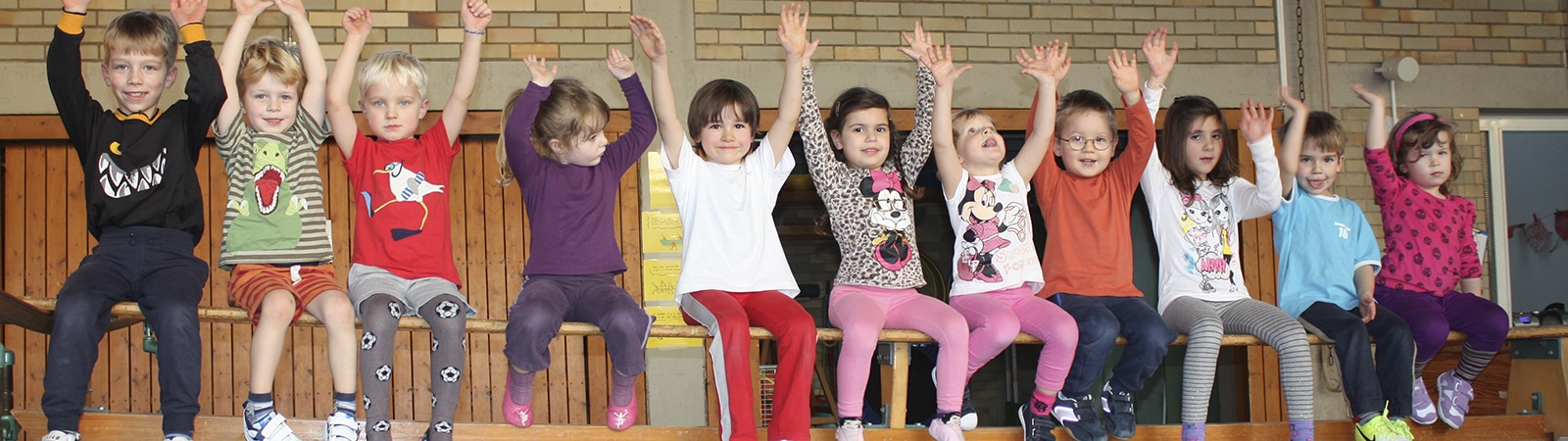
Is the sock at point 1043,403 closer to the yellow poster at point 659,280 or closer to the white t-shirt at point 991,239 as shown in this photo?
the white t-shirt at point 991,239

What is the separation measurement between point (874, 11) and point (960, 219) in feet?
8.37

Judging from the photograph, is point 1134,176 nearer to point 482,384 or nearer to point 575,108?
point 575,108

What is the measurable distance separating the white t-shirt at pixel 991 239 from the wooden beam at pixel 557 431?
0.56 m

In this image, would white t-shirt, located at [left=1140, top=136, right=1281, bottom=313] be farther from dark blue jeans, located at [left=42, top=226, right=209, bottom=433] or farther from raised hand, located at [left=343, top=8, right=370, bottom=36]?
dark blue jeans, located at [left=42, top=226, right=209, bottom=433]

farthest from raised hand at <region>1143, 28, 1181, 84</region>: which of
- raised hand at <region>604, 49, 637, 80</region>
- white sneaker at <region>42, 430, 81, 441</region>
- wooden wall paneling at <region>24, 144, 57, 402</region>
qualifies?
wooden wall paneling at <region>24, 144, 57, 402</region>

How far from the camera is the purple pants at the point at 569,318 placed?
388cm

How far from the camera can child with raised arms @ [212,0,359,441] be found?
377cm

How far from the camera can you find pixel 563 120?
13.9ft

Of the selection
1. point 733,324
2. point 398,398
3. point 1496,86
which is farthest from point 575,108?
point 1496,86

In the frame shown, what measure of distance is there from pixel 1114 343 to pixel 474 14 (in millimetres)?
2485

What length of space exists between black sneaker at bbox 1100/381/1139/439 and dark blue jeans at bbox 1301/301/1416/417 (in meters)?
0.80

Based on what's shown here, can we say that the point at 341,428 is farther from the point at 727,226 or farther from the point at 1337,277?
the point at 1337,277

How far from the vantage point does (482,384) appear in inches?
267

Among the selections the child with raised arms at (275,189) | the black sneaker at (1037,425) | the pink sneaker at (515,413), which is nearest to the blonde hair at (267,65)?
the child with raised arms at (275,189)
